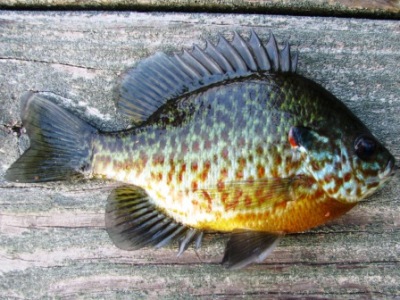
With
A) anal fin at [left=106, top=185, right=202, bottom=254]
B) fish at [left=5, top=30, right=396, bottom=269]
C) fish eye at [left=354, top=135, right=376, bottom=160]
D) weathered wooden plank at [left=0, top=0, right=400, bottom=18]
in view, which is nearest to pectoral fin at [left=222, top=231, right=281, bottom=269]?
fish at [left=5, top=30, right=396, bottom=269]

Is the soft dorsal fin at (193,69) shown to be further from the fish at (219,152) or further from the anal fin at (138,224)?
the anal fin at (138,224)

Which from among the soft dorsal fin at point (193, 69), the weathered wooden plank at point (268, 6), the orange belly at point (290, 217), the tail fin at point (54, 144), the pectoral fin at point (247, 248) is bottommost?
the pectoral fin at point (247, 248)

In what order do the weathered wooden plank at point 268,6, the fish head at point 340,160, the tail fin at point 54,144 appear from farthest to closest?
the weathered wooden plank at point 268,6 → the tail fin at point 54,144 → the fish head at point 340,160

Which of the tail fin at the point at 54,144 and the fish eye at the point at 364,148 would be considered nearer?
the fish eye at the point at 364,148

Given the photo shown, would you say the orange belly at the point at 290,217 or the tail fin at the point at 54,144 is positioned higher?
the tail fin at the point at 54,144

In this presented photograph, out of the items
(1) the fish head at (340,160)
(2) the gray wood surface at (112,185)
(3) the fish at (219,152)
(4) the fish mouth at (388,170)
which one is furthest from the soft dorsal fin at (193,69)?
(4) the fish mouth at (388,170)
